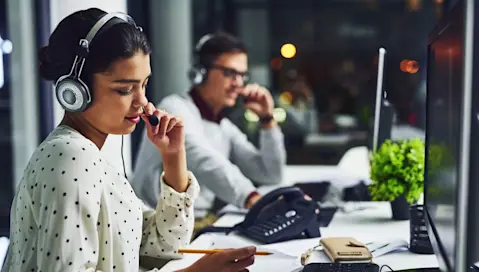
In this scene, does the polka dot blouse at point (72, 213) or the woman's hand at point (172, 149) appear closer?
the polka dot blouse at point (72, 213)

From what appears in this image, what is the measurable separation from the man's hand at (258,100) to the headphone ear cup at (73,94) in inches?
67.9

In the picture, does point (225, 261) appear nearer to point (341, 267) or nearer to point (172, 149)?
point (341, 267)

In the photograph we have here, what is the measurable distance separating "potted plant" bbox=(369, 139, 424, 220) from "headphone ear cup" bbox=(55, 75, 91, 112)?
101cm

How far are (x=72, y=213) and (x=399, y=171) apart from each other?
1112mm

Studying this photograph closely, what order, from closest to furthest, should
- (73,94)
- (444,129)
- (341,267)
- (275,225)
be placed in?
(444,129) → (73,94) → (341,267) → (275,225)

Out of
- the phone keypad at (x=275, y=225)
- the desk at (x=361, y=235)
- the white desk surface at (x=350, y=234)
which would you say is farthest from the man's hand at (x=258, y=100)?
the phone keypad at (x=275, y=225)

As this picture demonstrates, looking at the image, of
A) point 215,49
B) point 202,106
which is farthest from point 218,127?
point 215,49

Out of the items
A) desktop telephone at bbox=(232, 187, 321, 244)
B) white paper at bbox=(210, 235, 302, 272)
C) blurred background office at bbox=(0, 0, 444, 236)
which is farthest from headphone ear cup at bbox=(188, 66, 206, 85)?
white paper at bbox=(210, 235, 302, 272)

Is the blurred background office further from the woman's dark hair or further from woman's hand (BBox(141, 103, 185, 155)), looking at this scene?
the woman's dark hair

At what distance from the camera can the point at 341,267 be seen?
4.67 feet

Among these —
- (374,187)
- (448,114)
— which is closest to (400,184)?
(374,187)

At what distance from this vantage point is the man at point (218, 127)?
8.38ft

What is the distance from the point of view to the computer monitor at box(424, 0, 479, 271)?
0.86m

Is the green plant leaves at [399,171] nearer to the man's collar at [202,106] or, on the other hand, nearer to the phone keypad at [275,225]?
the phone keypad at [275,225]
